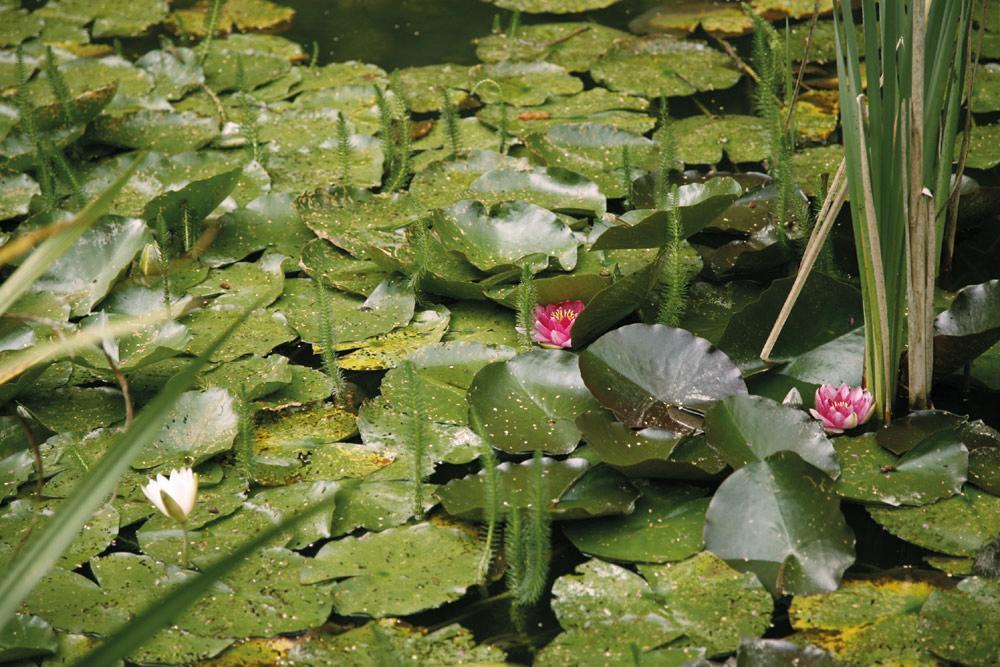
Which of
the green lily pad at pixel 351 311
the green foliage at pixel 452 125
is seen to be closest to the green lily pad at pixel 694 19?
the green foliage at pixel 452 125

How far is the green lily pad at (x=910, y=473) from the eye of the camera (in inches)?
65.4

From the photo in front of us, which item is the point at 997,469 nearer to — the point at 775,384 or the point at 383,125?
the point at 775,384

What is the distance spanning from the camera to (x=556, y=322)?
2.11 metres

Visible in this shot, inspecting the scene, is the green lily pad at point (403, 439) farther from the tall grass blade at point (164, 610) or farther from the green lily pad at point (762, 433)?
the tall grass blade at point (164, 610)

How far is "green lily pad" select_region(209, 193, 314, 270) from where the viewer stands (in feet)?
8.14

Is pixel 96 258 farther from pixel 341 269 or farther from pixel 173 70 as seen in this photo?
pixel 173 70

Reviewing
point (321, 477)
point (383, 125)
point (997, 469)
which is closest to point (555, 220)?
point (383, 125)

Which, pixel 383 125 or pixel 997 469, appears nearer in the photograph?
pixel 997 469

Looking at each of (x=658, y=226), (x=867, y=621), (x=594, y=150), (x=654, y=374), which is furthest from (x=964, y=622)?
(x=594, y=150)

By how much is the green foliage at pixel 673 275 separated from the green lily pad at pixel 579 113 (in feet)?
3.25

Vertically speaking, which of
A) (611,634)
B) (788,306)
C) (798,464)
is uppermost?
(788,306)

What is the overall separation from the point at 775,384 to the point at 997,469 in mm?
383

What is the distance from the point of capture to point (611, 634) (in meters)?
1.46

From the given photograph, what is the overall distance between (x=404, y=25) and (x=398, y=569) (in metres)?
2.70
